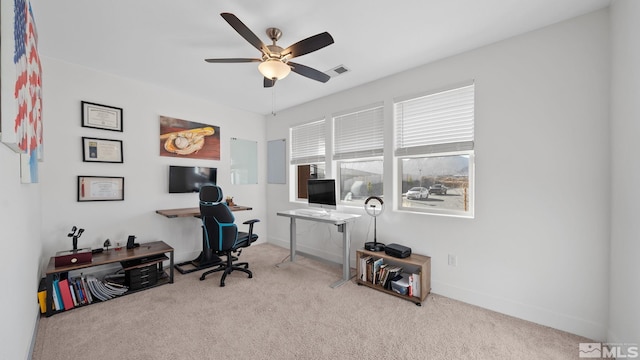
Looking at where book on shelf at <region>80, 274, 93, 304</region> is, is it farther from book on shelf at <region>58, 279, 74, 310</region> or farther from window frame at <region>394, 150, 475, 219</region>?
window frame at <region>394, 150, 475, 219</region>

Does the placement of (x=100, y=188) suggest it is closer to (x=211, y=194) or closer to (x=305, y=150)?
(x=211, y=194)

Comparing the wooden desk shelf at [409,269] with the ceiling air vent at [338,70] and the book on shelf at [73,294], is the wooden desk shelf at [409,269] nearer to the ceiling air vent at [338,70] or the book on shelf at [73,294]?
the ceiling air vent at [338,70]

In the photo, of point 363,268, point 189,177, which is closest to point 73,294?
point 189,177

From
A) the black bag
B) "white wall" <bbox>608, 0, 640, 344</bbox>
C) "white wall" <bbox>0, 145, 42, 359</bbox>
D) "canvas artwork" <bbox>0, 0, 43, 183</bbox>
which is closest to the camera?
"canvas artwork" <bbox>0, 0, 43, 183</bbox>

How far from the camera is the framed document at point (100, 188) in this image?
2.94 m

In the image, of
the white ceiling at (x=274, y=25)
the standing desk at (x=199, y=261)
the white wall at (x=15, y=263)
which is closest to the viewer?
the white wall at (x=15, y=263)

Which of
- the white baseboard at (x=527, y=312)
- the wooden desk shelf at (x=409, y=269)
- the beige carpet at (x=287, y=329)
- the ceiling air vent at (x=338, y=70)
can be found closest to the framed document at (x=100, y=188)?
the beige carpet at (x=287, y=329)

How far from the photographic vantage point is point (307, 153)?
14.1 feet

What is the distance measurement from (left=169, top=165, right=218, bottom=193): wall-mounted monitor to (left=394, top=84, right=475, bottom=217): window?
3.02 m

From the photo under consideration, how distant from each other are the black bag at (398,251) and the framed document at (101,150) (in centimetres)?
364

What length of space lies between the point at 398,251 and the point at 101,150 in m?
3.87

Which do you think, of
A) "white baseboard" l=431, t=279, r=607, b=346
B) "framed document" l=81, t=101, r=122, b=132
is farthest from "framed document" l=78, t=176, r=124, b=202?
"white baseboard" l=431, t=279, r=607, b=346

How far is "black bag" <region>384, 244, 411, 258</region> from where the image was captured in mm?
2738

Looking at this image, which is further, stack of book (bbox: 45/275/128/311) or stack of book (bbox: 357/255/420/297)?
stack of book (bbox: 357/255/420/297)
